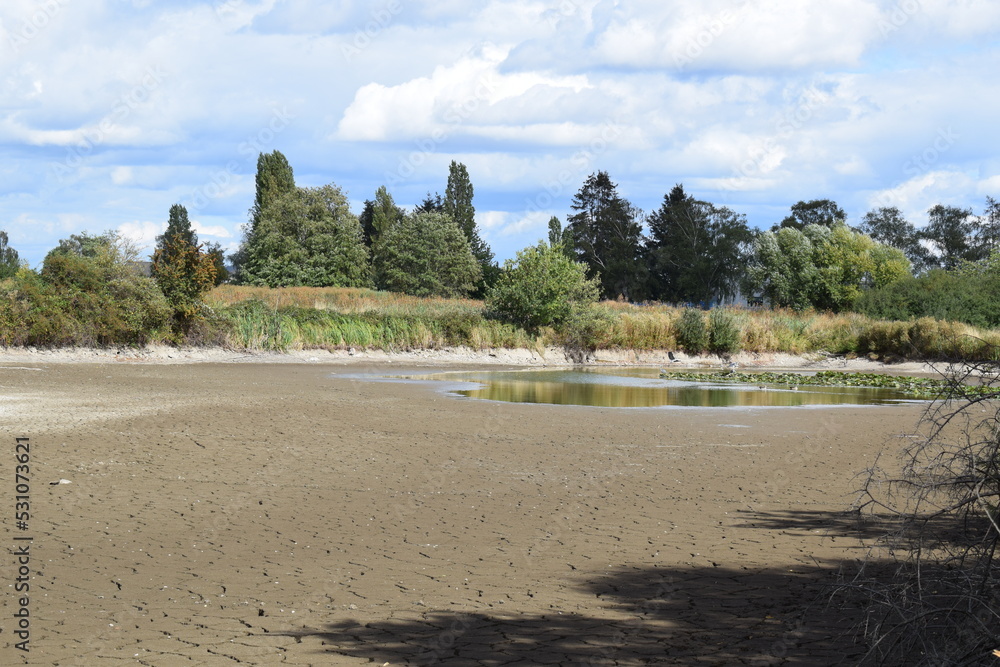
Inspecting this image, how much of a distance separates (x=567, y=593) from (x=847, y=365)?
35.4 meters

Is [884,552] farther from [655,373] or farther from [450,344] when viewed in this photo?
[450,344]

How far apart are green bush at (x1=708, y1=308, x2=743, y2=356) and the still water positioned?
9.25 meters

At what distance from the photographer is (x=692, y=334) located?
3956 centimetres

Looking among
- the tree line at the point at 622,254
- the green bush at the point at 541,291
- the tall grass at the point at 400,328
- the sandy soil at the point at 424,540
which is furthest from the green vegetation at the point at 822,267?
the sandy soil at the point at 424,540

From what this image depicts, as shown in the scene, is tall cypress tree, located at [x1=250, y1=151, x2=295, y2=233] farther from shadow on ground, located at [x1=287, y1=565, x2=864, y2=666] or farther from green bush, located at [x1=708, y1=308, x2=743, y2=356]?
shadow on ground, located at [x1=287, y1=565, x2=864, y2=666]

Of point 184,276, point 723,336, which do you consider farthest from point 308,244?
point 723,336

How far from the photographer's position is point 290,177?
80000 millimetres

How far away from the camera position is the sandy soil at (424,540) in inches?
221

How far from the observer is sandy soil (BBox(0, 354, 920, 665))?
18.4 feet

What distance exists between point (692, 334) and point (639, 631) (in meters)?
34.6

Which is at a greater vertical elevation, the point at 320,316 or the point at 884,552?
the point at 320,316

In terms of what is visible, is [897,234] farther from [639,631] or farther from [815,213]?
[639,631]

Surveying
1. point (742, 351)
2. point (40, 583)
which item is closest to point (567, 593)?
point (40, 583)

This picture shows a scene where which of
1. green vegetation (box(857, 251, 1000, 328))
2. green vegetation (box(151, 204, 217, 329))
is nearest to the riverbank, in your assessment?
green vegetation (box(151, 204, 217, 329))
